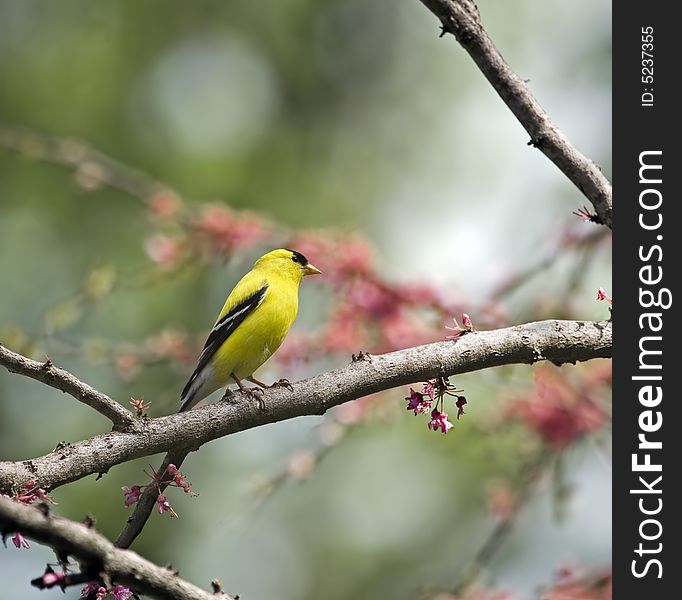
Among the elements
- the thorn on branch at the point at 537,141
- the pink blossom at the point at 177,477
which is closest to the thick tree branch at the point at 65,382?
the pink blossom at the point at 177,477

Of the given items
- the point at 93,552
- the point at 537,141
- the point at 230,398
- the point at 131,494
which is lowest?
the point at 93,552

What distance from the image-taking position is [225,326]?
516 centimetres

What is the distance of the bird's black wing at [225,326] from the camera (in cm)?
504

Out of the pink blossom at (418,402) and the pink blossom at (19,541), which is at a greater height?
the pink blossom at (418,402)

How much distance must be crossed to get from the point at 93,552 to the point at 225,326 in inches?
124

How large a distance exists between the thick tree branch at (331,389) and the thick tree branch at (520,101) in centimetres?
51

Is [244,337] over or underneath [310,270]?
underneath

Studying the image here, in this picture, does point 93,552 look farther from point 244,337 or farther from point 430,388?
point 244,337

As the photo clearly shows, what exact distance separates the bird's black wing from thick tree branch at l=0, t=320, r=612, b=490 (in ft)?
6.78

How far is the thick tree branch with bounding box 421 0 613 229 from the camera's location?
10.7ft

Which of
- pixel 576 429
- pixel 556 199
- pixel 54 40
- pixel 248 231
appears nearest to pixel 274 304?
pixel 248 231

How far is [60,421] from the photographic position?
10555mm

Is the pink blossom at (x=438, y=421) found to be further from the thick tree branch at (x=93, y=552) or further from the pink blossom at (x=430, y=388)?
the thick tree branch at (x=93, y=552)

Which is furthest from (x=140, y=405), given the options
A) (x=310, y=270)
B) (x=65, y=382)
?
(x=310, y=270)
